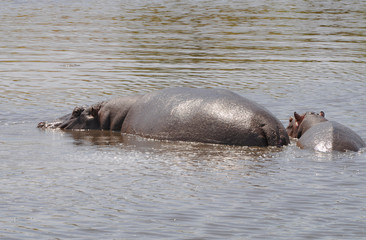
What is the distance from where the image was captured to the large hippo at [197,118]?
1069 cm

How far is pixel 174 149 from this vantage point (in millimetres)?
10539

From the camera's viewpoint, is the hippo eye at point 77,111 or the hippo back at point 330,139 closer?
the hippo back at point 330,139

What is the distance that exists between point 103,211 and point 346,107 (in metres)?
7.23

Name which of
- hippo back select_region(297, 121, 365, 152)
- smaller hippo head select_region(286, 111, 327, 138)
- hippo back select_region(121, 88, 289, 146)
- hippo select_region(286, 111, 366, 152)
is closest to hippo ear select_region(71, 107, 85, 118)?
hippo back select_region(121, 88, 289, 146)

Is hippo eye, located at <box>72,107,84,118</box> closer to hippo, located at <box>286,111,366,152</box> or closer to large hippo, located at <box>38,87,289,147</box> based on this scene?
large hippo, located at <box>38,87,289,147</box>

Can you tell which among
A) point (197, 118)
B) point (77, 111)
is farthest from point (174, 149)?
point (77, 111)

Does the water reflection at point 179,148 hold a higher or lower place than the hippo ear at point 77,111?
lower

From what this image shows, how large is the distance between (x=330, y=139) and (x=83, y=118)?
4.09m

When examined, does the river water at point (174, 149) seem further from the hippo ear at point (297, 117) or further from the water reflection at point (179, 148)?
the hippo ear at point (297, 117)

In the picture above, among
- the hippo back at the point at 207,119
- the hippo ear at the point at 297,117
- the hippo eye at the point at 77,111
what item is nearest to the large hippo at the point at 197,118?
the hippo back at the point at 207,119

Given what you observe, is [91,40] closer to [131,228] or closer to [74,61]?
[74,61]

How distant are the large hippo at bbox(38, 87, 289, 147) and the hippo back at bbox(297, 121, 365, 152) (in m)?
0.37

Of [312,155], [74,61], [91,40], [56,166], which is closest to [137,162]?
[56,166]

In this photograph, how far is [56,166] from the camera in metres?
9.34
